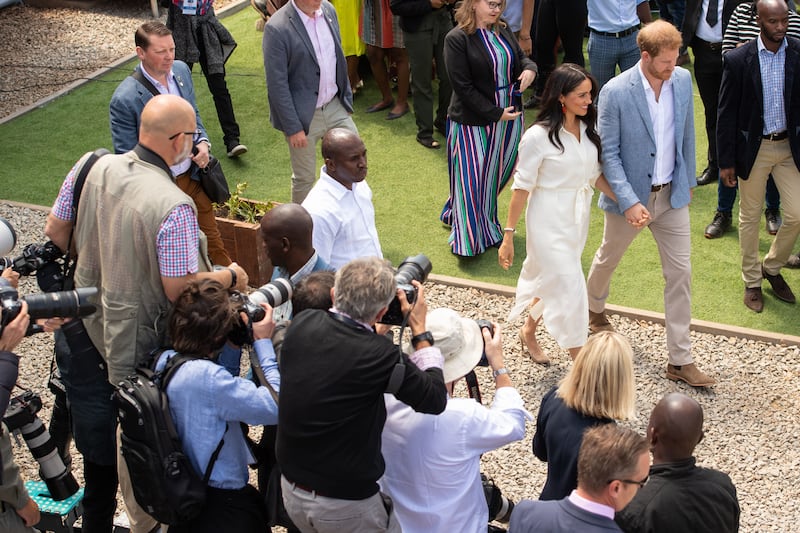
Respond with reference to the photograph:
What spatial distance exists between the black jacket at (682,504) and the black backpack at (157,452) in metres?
1.69

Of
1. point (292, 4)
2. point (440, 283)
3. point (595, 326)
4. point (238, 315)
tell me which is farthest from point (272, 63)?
point (238, 315)

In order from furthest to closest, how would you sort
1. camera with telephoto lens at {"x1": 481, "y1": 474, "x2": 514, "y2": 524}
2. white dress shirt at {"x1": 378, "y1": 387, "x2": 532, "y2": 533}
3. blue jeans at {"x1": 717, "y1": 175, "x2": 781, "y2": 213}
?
blue jeans at {"x1": 717, "y1": 175, "x2": 781, "y2": 213}
camera with telephoto lens at {"x1": 481, "y1": 474, "x2": 514, "y2": 524}
white dress shirt at {"x1": 378, "y1": 387, "x2": 532, "y2": 533}

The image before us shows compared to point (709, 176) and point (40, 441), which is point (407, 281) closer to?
point (40, 441)

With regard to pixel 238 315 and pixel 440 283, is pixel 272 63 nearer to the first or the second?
pixel 440 283

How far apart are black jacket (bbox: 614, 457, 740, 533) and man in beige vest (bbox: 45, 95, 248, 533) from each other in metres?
2.03

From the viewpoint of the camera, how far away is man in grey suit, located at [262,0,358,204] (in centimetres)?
709

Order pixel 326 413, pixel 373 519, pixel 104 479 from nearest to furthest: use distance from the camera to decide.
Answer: pixel 326 413
pixel 373 519
pixel 104 479

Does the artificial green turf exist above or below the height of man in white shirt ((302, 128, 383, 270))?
below

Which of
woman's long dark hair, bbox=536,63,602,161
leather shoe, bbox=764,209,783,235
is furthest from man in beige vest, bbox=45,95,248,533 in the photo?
leather shoe, bbox=764,209,783,235

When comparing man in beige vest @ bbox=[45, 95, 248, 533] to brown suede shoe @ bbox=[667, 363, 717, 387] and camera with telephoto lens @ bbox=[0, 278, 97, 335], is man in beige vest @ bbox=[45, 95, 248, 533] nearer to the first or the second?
camera with telephoto lens @ bbox=[0, 278, 97, 335]

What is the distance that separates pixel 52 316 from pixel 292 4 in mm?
3978

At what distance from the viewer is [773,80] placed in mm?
6348

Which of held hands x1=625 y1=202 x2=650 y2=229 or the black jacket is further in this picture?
held hands x1=625 y1=202 x2=650 y2=229

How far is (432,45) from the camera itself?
9.28 meters
